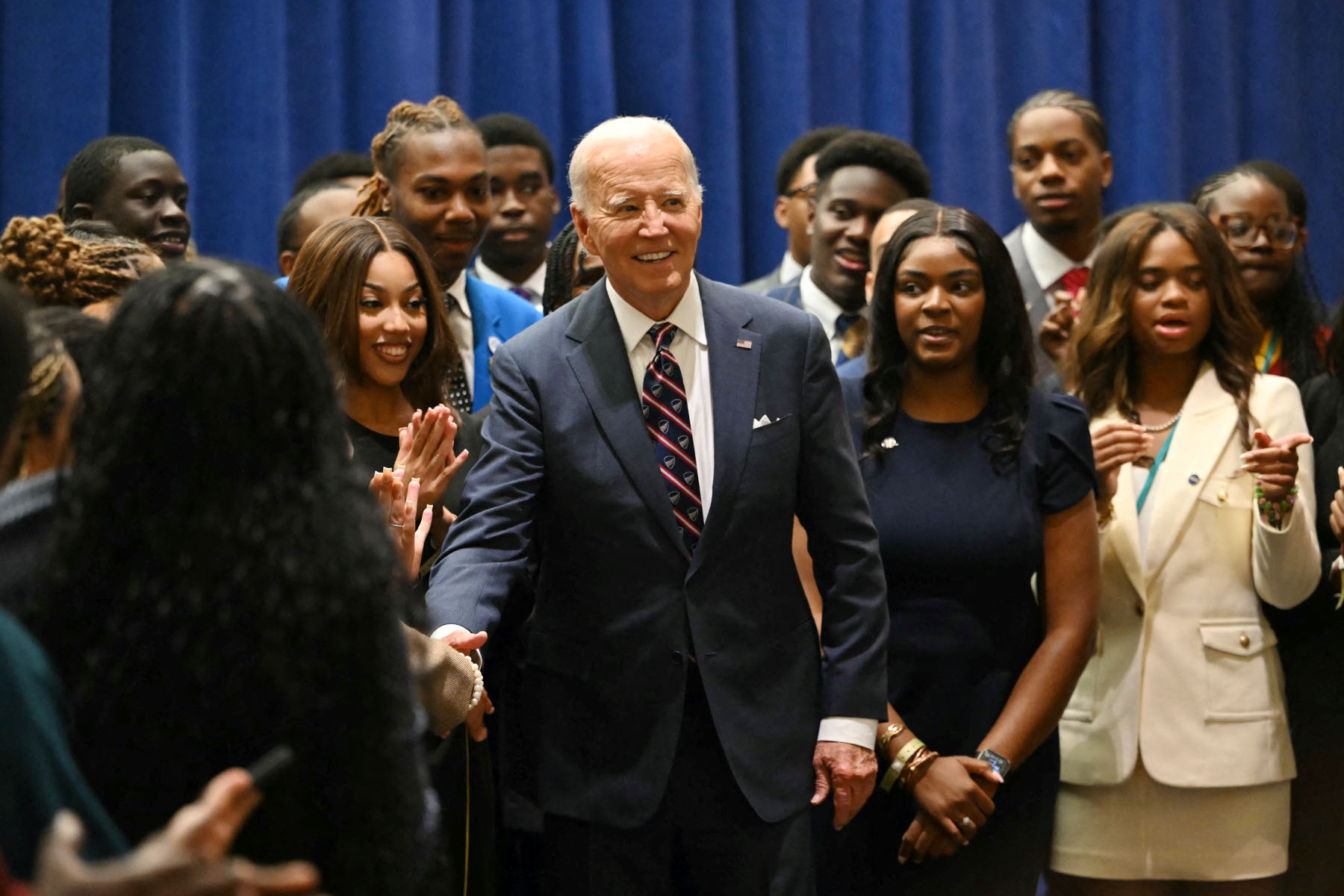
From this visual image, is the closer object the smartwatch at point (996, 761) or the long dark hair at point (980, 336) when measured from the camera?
the smartwatch at point (996, 761)

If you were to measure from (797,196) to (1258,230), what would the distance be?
4.51 ft

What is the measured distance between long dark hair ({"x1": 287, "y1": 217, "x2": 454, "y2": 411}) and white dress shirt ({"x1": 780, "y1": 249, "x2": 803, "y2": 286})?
1.90 metres

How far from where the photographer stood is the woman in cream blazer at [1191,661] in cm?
296

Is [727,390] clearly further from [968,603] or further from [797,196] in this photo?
[797,196]

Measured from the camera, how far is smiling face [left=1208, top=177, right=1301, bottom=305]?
371cm

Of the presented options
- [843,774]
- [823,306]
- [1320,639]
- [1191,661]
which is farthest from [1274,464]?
[823,306]

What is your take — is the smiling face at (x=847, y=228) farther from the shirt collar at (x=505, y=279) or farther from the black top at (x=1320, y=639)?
the black top at (x=1320, y=639)

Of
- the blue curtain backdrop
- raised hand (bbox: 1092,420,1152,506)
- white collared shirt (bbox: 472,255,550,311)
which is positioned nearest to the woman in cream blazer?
raised hand (bbox: 1092,420,1152,506)

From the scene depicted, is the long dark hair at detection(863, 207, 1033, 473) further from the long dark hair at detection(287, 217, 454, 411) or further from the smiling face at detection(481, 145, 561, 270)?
the smiling face at detection(481, 145, 561, 270)

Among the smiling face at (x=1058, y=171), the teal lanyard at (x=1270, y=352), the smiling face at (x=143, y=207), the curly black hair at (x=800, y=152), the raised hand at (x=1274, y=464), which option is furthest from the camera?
the curly black hair at (x=800, y=152)

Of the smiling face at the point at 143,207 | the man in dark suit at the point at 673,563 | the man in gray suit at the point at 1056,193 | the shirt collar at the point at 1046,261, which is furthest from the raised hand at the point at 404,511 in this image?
the shirt collar at the point at 1046,261

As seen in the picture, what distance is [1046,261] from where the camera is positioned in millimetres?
4141

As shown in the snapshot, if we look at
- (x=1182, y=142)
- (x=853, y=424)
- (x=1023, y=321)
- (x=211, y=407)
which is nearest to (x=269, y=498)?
(x=211, y=407)

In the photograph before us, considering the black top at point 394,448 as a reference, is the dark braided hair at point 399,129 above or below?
above
